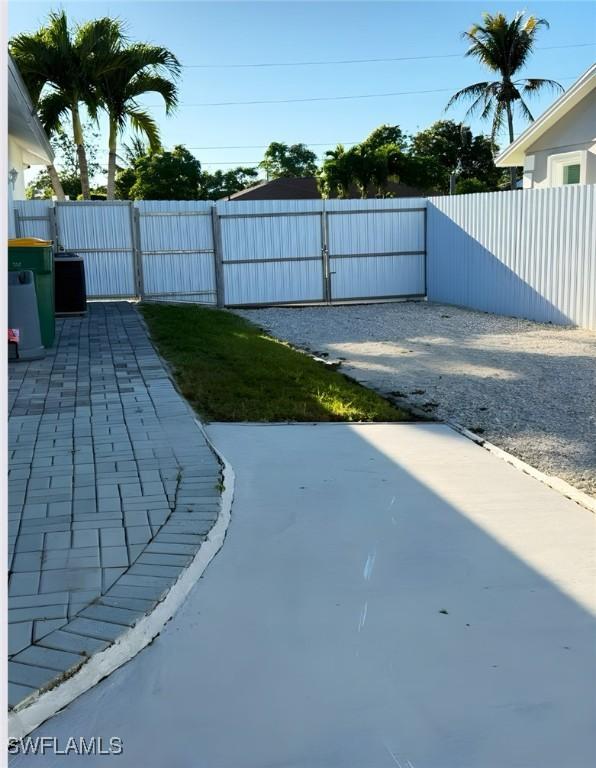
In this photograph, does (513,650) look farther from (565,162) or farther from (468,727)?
(565,162)

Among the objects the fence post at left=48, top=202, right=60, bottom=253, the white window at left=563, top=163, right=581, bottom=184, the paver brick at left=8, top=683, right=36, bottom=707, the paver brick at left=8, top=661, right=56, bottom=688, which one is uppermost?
the white window at left=563, top=163, right=581, bottom=184

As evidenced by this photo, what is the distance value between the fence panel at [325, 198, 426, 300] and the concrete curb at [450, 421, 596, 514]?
39.1 ft

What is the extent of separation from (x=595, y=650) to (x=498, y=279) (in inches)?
514

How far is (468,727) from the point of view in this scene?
2504 millimetres

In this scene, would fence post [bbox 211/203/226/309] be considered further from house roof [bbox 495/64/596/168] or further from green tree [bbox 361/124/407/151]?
green tree [bbox 361/124/407/151]

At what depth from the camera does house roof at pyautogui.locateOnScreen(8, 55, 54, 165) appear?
980 cm

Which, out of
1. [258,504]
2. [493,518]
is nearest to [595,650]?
[493,518]

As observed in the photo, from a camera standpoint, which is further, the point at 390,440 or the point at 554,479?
the point at 390,440

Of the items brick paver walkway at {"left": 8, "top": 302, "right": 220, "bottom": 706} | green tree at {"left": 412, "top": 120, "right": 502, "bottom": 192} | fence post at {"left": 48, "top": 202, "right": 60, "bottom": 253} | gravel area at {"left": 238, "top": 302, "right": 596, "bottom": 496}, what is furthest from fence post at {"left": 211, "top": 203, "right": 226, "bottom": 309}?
green tree at {"left": 412, "top": 120, "right": 502, "bottom": 192}

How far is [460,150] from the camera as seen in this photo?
161 feet

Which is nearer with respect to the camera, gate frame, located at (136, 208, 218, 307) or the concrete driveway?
the concrete driveway

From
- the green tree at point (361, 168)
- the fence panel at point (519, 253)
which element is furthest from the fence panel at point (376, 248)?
the green tree at point (361, 168)

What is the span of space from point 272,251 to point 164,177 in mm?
25546

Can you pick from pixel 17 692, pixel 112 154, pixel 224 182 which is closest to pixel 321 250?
pixel 112 154
